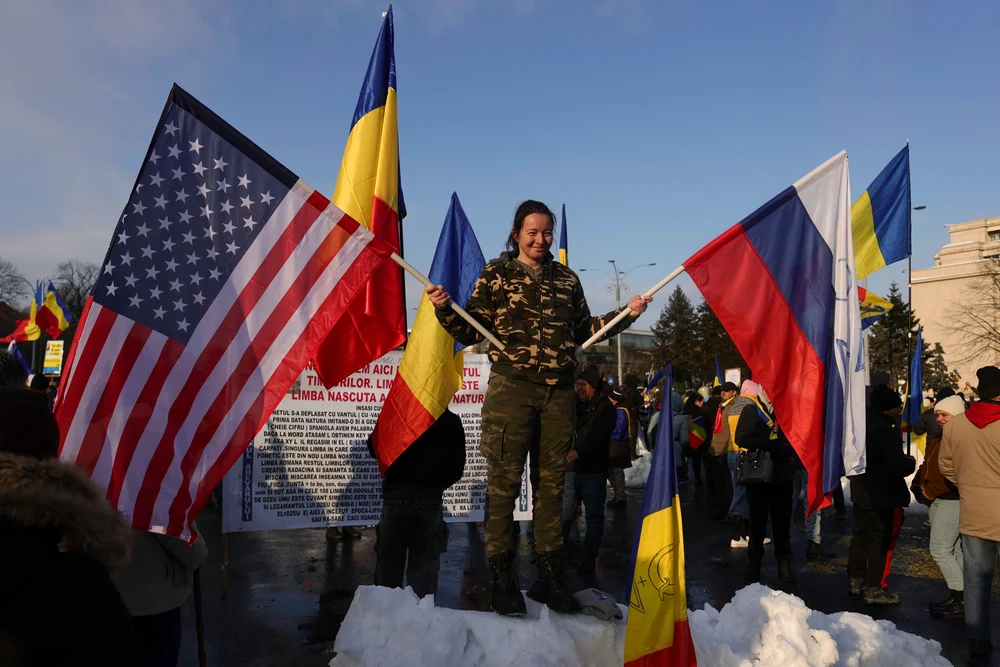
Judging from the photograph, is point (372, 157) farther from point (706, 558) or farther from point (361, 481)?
point (706, 558)

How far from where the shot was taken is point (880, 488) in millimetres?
7094

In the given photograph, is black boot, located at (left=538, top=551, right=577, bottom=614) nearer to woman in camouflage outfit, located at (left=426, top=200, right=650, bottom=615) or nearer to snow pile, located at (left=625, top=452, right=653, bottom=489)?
woman in camouflage outfit, located at (left=426, top=200, right=650, bottom=615)

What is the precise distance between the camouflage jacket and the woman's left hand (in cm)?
7

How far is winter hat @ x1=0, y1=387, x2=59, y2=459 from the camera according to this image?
2.31 meters

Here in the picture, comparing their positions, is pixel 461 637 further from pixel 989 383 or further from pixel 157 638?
pixel 989 383

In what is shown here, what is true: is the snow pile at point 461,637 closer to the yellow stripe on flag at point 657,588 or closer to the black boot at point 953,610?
the yellow stripe on flag at point 657,588

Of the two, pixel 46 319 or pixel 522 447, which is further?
pixel 46 319


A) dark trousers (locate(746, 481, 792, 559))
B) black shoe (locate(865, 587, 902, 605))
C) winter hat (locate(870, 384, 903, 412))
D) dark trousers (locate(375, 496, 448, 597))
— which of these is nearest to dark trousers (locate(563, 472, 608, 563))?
dark trousers (locate(746, 481, 792, 559))

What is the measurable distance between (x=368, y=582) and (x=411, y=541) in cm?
222

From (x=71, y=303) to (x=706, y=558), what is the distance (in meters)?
79.9

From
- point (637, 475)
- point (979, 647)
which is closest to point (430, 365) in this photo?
point (979, 647)

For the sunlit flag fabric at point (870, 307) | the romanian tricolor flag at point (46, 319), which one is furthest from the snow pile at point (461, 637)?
the romanian tricolor flag at point (46, 319)

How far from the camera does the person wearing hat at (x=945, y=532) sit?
6.80m

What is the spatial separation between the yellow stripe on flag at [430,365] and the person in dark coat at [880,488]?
153 inches
